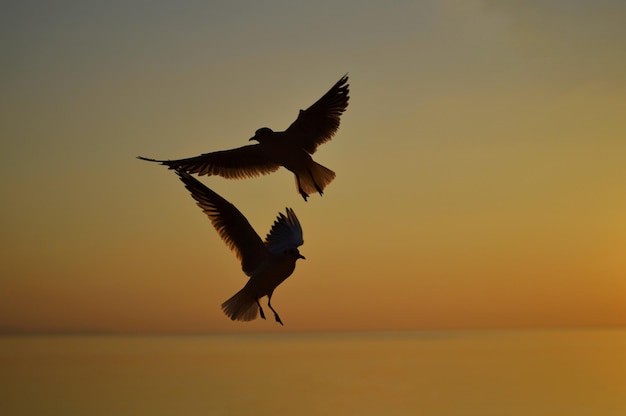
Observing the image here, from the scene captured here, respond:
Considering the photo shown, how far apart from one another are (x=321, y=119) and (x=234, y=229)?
243cm

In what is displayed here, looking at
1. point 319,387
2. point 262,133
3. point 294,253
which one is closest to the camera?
point 294,253

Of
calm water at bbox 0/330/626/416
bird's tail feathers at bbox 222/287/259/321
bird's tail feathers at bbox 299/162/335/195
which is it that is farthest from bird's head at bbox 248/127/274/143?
calm water at bbox 0/330/626/416

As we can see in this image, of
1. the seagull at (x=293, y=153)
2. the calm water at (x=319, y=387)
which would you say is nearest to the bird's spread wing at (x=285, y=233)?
the seagull at (x=293, y=153)

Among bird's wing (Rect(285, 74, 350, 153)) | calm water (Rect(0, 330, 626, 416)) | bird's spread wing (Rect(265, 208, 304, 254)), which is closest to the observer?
bird's spread wing (Rect(265, 208, 304, 254))

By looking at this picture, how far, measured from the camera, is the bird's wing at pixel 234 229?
35.0 ft

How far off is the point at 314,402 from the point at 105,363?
132ft

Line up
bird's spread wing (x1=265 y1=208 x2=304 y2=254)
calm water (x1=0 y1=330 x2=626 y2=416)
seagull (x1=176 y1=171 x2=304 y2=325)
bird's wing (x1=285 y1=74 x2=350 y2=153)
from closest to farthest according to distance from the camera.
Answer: seagull (x1=176 y1=171 x2=304 y2=325), bird's spread wing (x1=265 y1=208 x2=304 y2=254), bird's wing (x1=285 y1=74 x2=350 y2=153), calm water (x1=0 y1=330 x2=626 y2=416)

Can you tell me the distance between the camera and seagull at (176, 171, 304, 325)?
1066 centimetres

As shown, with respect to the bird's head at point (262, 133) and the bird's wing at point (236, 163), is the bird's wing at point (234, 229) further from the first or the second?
the bird's wing at point (236, 163)

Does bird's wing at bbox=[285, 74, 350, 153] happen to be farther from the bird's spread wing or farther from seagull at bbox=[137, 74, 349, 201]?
the bird's spread wing

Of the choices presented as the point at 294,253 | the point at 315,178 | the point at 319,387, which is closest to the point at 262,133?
the point at 315,178

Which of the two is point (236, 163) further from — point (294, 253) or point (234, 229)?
point (294, 253)

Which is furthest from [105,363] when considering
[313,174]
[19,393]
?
[313,174]

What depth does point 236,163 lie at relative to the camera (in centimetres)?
1318
